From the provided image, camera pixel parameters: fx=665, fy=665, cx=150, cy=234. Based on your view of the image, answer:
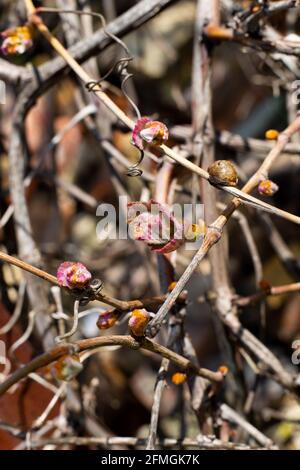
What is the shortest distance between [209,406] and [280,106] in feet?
3.64

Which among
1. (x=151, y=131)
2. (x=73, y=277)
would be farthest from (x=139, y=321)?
(x=151, y=131)

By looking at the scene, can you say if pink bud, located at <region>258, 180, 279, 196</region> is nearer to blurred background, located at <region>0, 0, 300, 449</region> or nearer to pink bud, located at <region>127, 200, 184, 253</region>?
pink bud, located at <region>127, 200, 184, 253</region>

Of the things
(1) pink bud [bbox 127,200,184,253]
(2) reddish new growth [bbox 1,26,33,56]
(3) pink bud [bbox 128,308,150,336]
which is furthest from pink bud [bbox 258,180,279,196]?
(2) reddish new growth [bbox 1,26,33,56]

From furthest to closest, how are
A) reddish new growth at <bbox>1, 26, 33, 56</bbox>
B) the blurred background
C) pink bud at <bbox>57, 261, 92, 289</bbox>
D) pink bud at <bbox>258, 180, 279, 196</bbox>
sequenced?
the blurred background < reddish new growth at <bbox>1, 26, 33, 56</bbox> < pink bud at <bbox>258, 180, 279, 196</bbox> < pink bud at <bbox>57, 261, 92, 289</bbox>

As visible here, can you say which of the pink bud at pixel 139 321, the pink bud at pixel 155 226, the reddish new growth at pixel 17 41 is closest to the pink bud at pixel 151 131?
the pink bud at pixel 155 226

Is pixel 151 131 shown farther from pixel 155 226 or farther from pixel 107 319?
pixel 107 319

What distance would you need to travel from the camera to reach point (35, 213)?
1.73m

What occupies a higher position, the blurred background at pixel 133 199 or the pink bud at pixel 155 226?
the blurred background at pixel 133 199

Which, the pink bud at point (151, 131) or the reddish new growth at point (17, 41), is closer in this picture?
the pink bud at point (151, 131)

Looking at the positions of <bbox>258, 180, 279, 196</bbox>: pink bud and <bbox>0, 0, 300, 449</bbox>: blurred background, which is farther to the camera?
<bbox>0, 0, 300, 449</bbox>: blurred background

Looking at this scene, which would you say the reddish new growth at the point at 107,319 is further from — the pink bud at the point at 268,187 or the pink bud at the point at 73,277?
the pink bud at the point at 268,187

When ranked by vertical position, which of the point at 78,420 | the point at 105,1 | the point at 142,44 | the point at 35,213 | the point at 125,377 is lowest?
the point at 78,420

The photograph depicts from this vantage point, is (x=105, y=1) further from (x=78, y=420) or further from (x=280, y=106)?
(x=78, y=420)
